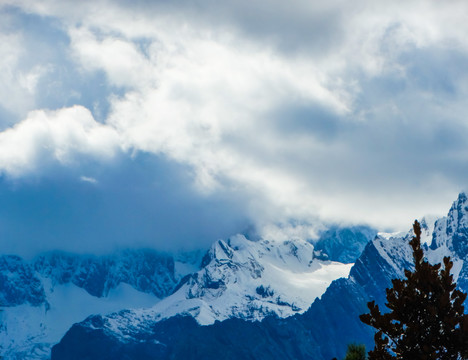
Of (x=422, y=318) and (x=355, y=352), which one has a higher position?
(x=355, y=352)

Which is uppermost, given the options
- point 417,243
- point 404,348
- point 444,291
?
point 417,243

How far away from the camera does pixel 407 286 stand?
132 ft

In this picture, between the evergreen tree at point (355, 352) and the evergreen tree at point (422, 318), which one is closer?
the evergreen tree at point (422, 318)

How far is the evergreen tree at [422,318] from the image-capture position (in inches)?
1515

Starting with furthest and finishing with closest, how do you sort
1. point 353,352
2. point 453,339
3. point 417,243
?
point 353,352, point 417,243, point 453,339

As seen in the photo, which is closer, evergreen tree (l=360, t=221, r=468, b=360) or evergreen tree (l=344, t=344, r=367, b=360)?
evergreen tree (l=360, t=221, r=468, b=360)

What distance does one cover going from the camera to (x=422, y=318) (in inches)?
1553

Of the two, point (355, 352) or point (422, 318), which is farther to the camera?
point (355, 352)

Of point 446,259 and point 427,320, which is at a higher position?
point 446,259

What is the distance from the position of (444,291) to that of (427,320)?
1.57 meters

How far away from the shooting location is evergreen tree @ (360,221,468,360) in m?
38.5

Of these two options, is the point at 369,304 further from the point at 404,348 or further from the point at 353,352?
the point at 353,352

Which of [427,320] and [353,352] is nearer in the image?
[427,320]

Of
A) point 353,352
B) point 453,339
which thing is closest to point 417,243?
point 453,339
